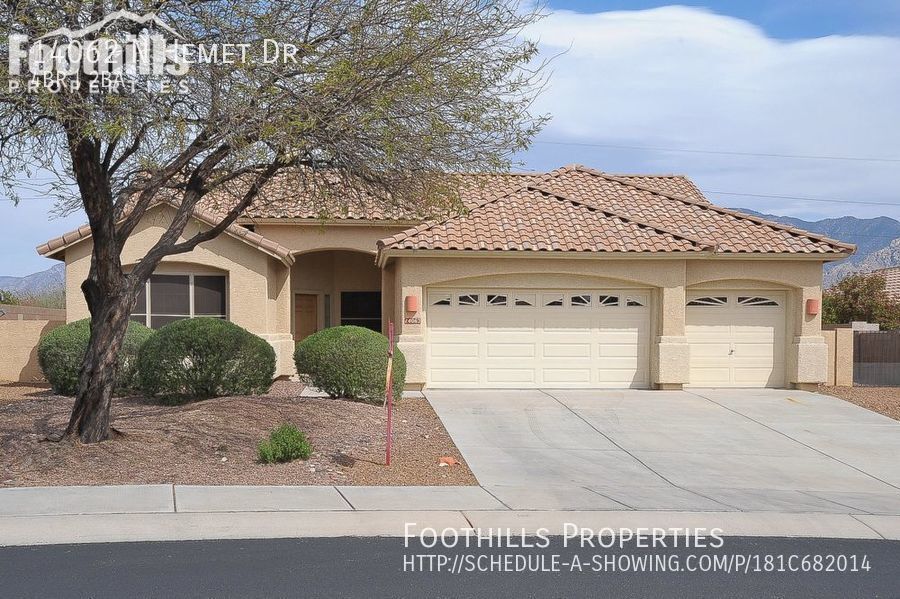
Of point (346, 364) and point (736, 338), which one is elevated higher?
point (736, 338)

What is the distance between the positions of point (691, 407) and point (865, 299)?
16671 millimetres

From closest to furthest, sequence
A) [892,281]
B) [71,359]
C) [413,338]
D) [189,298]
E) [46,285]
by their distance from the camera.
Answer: [71,359] < [413,338] < [189,298] < [892,281] < [46,285]

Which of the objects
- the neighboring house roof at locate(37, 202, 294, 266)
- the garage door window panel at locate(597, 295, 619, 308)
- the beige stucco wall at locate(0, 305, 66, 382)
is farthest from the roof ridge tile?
the beige stucco wall at locate(0, 305, 66, 382)

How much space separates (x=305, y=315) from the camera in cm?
2380

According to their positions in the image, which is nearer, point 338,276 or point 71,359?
point 71,359

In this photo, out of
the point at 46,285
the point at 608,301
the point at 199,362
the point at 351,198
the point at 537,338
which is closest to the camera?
the point at 351,198

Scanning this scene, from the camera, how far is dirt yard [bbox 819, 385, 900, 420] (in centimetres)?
1775

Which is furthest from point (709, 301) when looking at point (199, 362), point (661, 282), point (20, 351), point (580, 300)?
point (20, 351)

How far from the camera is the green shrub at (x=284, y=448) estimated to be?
455 inches

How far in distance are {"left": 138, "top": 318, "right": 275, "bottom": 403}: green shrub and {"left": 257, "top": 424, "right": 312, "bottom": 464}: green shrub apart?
4285 millimetres

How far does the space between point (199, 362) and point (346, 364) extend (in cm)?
245

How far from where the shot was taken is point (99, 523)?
8.55 metres

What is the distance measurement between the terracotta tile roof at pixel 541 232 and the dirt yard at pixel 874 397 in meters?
4.31

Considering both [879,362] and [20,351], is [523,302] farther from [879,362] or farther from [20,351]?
[20,351]
